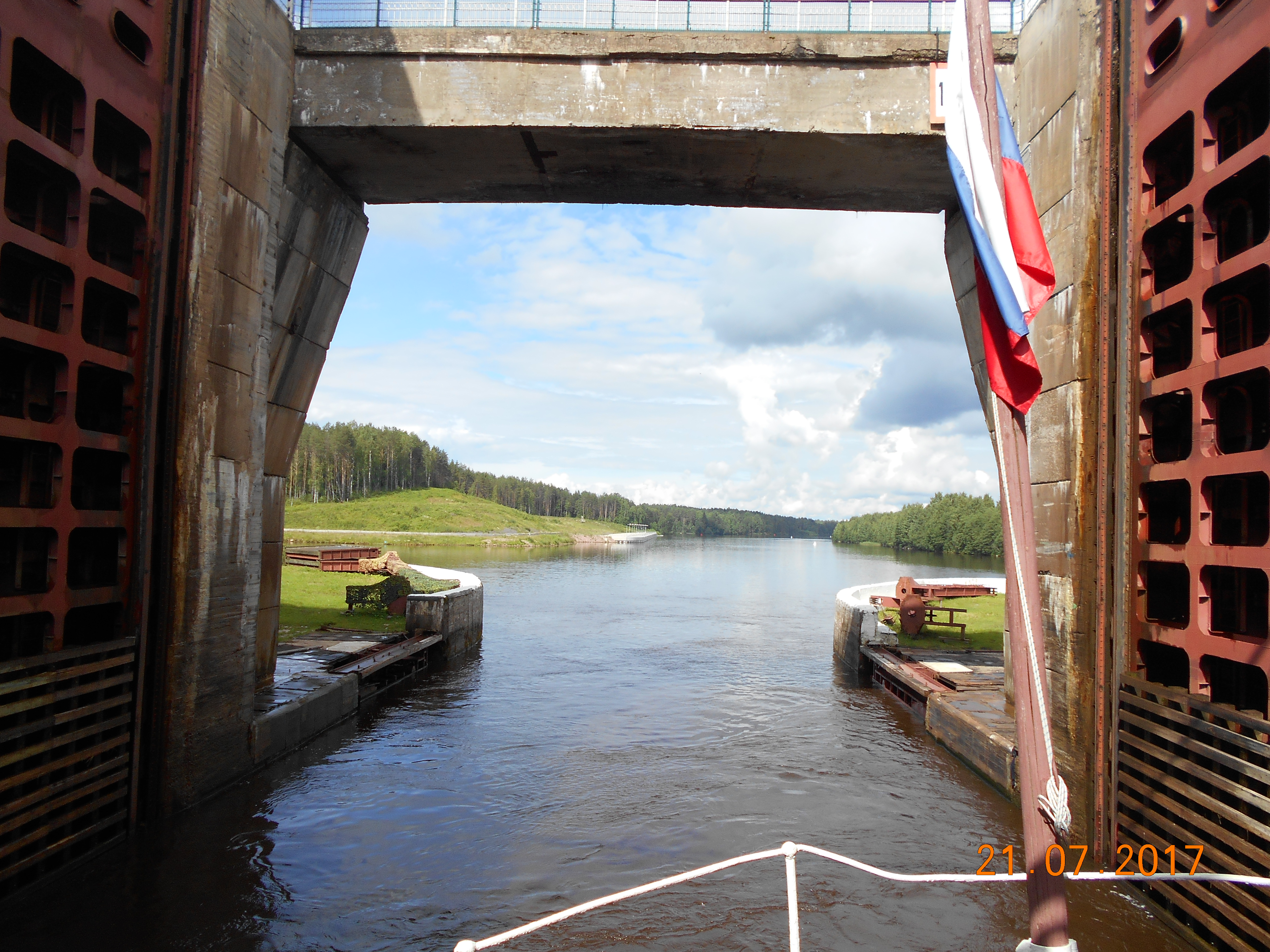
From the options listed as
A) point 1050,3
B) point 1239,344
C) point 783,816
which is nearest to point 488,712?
point 783,816

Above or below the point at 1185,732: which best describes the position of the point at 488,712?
below

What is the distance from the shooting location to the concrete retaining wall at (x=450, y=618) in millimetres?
18141

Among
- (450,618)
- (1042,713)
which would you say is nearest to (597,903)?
(1042,713)

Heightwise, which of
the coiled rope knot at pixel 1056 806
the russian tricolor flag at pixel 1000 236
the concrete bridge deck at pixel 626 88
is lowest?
the coiled rope knot at pixel 1056 806

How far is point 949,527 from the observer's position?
108 m

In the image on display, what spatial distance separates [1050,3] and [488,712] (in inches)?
522

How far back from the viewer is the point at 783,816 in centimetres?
956

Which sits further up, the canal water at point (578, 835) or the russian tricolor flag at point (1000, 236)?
the russian tricolor flag at point (1000, 236)

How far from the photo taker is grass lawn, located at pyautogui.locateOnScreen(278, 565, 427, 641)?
743 inches

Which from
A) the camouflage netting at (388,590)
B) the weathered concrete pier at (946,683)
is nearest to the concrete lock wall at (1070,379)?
the weathered concrete pier at (946,683)

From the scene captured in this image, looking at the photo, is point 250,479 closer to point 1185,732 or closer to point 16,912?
point 16,912

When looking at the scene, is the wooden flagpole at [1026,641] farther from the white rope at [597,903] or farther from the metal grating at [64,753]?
the metal grating at [64,753]

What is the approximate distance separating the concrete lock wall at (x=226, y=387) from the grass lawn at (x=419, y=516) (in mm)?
69211

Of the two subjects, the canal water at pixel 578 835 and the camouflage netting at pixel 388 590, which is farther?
the camouflage netting at pixel 388 590
